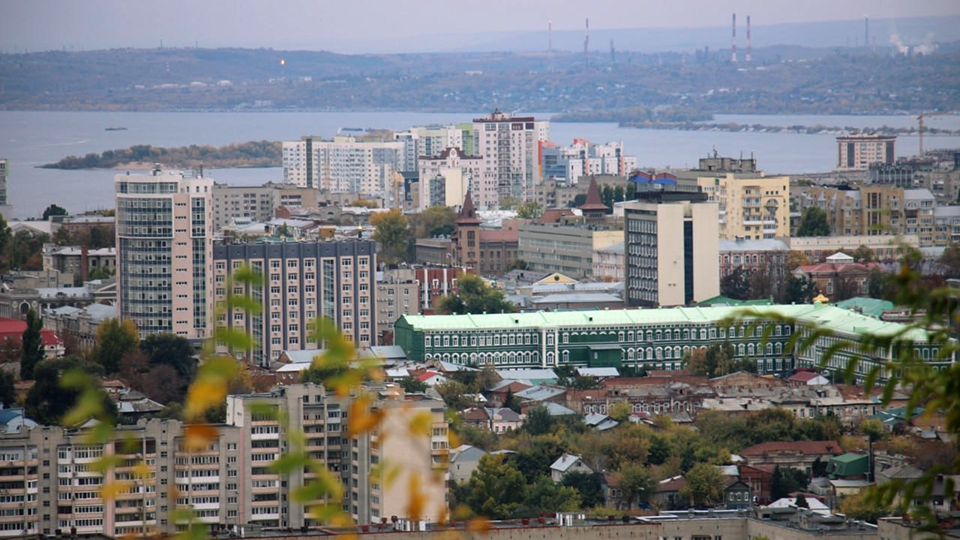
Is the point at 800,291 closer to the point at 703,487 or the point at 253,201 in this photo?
the point at 703,487

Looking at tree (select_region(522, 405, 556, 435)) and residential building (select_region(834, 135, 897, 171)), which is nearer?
tree (select_region(522, 405, 556, 435))

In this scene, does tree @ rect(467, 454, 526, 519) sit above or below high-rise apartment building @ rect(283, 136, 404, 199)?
below

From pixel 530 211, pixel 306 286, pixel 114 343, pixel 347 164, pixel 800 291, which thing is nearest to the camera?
pixel 114 343

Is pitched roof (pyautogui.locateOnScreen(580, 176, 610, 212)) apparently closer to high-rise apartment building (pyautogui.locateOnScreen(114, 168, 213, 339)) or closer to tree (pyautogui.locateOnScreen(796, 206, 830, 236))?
tree (pyautogui.locateOnScreen(796, 206, 830, 236))

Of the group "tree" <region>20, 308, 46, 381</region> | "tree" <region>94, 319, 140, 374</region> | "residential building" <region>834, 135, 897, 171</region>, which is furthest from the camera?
"residential building" <region>834, 135, 897, 171</region>


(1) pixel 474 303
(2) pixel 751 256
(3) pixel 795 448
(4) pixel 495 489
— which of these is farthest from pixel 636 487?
(2) pixel 751 256

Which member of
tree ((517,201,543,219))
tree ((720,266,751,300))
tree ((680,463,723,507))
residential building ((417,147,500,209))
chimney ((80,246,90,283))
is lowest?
tree ((680,463,723,507))

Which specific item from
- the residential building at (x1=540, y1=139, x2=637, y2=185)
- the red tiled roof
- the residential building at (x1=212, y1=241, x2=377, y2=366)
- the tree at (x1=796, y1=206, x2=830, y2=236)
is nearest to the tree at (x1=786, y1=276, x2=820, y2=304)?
the tree at (x1=796, y1=206, x2=830, y2=236)
